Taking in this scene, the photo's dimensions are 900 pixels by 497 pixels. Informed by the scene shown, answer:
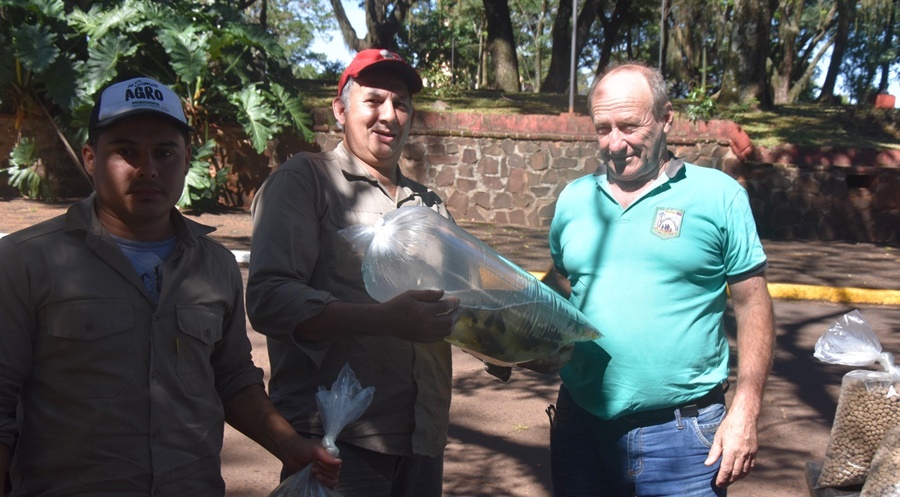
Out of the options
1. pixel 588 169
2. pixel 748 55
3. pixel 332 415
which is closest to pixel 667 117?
pixel 332 415

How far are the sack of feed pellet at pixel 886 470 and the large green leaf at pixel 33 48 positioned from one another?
38.9ft

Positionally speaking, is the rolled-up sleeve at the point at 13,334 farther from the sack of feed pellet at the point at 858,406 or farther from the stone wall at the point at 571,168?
the stone wall at the point at 571,168

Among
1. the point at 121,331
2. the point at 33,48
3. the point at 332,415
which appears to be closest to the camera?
the point at 121,331

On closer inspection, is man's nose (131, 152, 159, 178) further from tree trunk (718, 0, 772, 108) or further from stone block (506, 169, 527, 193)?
tree trunk (718, 0, 772, 108)

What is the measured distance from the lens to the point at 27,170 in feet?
42.6

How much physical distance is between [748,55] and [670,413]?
16276 mm

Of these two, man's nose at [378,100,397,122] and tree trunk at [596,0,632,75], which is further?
tree trunk at [596,0,632,75]

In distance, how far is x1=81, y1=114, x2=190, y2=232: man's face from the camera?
218 cm

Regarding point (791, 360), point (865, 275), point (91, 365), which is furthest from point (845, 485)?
point (865, 275)

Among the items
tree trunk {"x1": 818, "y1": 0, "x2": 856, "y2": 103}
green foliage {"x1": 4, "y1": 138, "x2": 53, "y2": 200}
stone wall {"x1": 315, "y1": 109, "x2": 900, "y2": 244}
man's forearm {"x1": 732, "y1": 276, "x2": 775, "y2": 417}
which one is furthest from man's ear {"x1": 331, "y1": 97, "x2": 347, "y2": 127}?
tree trunk {"x1": 818, "y1": 0, "x2": 856, "y2": 103}

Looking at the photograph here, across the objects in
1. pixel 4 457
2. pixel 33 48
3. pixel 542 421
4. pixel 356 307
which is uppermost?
pixel 33 48

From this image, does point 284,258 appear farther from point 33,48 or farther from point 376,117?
point 33,48

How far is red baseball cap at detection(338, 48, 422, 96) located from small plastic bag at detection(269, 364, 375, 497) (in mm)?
942

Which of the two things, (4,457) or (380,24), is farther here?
(380,24)
